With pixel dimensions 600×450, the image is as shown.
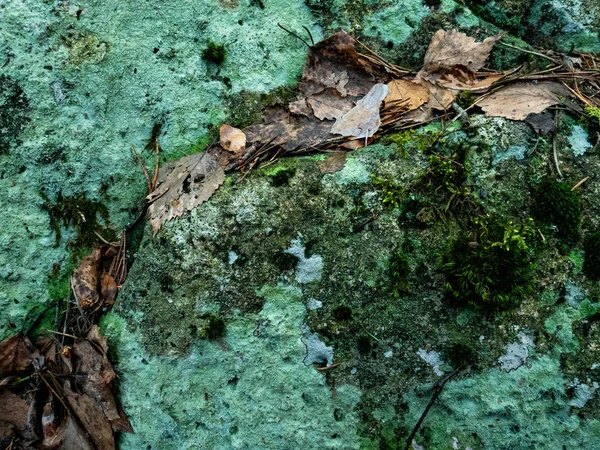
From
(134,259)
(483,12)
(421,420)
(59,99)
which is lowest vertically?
(421,420)

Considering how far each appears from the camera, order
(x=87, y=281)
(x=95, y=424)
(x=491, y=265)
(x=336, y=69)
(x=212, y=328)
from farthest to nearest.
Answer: (x=336, y=69) < (x=87, y=281) < (x=95, y=424) < (x=212, y=328) < (x=491, y=265)

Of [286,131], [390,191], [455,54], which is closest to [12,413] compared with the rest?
[286,131]

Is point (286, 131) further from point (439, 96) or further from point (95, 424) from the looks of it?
point (95, 424)

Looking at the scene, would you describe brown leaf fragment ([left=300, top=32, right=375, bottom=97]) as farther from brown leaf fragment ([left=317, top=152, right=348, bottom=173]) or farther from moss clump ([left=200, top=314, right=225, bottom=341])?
moss clump ([left=200, top=314, right=225, bottom=341])

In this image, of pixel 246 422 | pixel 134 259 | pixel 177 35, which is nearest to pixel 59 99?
pixel 177 35

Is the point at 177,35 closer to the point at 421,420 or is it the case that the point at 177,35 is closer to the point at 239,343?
the point at 239,343

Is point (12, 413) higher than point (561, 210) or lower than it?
lower
